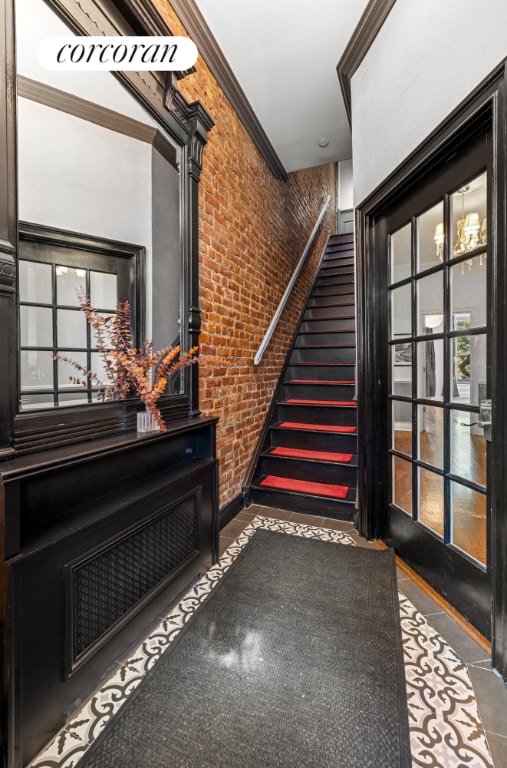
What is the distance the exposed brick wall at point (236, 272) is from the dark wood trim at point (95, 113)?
1.35ft

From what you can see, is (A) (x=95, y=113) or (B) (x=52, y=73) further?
(A) (x=95, y=113)

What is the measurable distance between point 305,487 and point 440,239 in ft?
6.51

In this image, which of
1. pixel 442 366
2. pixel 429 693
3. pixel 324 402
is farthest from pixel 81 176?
pixel 324 402

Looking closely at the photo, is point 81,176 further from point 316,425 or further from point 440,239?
point 316,425

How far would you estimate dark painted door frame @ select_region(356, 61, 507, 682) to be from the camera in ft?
4.48

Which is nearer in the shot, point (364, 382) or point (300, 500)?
point (364, 382)

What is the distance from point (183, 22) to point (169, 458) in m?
2.59

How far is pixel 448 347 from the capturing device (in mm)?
1791

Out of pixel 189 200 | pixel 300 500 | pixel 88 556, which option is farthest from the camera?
pixel 300 500

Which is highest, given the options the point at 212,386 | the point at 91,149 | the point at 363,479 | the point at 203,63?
the point at 203,63

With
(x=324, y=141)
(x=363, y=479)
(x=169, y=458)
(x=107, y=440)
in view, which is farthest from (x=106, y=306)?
(x=324, y=141)

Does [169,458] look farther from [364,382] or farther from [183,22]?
[183,22]

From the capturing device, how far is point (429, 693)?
50.9 inches

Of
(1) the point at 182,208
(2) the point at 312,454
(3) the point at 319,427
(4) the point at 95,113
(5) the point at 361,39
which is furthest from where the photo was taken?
(3) the point at 319,427
